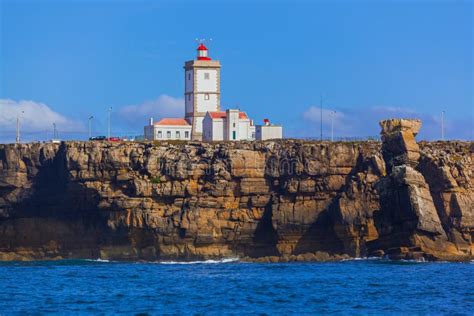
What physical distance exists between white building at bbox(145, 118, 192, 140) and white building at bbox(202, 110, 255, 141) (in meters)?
2.70

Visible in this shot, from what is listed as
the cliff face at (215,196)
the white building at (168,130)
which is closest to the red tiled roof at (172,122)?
the white building at (168,130)

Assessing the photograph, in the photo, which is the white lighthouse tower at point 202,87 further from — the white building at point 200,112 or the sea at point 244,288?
the sea at point 244,288

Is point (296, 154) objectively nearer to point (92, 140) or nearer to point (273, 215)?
point (273, 215)

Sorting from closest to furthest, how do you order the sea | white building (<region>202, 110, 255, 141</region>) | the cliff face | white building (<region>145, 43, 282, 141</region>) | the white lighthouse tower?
1. the sea
2. the cliff face
3. white building (<region>202, 110, 255, 141</region>)
4. white building (<region>145, 43, 282, 141</region>)
5. the white lighthouse tower

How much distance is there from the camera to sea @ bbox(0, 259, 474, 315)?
66562 mm

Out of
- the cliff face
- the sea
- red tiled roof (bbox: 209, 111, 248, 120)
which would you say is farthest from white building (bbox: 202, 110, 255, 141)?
the sea

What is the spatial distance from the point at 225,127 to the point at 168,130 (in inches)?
260

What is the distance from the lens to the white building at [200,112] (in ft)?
424

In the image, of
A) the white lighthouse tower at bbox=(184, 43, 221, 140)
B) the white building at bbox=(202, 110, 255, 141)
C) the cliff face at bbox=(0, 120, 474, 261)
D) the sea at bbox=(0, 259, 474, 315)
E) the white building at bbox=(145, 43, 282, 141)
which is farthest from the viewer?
the white lighthouse tower at bbox=(184, 43, 221, 140)

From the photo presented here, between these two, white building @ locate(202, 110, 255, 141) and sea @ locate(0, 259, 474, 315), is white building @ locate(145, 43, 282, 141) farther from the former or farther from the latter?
sea @ locate(0, 259, 474, 315)

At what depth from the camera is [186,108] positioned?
13425 centimetres

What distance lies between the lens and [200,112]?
131875 millimetres

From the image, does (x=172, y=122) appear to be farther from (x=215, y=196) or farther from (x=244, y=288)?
(x=244, y=288)

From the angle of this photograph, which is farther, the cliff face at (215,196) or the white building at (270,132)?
the white building at (270,132)
